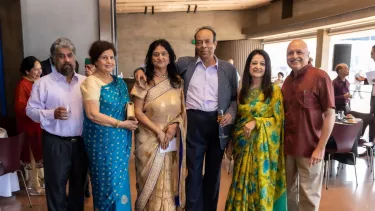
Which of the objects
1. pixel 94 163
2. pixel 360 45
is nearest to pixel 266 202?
pixel 94 163

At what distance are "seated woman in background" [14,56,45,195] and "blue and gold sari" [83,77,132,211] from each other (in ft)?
4.72

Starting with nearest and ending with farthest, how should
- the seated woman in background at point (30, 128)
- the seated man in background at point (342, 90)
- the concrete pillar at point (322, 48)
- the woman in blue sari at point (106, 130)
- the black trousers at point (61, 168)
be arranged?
the woman in blue sari at point (106, 130) → the black trousers at point (61, 168) → the seated woman in background at point (30, 128) → the seated man in background at point (342, 90) → the concrete pillar at point (322, 48)

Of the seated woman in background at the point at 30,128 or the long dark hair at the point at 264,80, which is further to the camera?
the seated woman in background at the point at 30,128

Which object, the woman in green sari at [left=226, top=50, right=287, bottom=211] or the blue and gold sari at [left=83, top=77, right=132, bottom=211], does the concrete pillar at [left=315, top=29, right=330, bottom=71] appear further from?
the blue and gold sari at [left=83, top=77, right=132, bottom=211]

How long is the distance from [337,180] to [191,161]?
7.43 feet

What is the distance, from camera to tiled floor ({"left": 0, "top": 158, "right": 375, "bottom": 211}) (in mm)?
3070

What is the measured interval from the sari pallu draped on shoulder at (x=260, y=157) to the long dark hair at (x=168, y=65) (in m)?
0.51

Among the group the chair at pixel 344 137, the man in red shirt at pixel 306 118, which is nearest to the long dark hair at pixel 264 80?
the man in red shirt at pixel 306 118

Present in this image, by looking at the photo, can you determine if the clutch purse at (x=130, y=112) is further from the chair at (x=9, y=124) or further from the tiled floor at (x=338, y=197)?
the chair at (x=9, y=124)

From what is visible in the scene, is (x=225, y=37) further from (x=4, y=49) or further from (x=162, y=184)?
(x=162, y=184)

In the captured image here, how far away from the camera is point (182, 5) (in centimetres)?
978

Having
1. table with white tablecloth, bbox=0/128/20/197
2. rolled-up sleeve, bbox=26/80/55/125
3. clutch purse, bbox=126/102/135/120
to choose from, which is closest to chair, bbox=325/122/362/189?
clutch purse, bbox=126/102/135/120

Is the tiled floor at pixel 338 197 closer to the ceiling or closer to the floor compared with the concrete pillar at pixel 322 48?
closer to the floor

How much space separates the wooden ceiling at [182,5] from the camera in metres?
8.78
